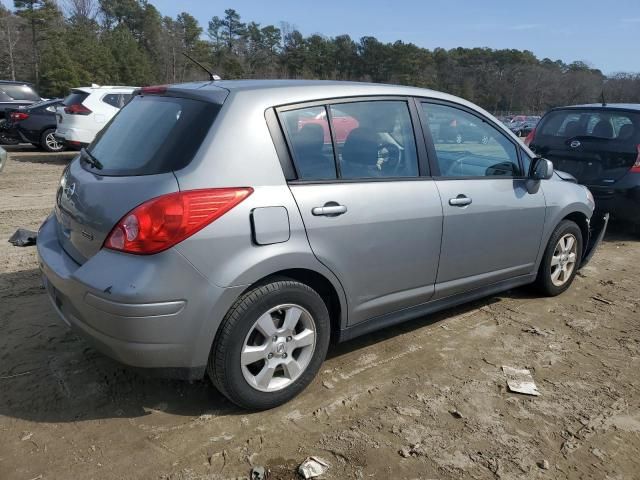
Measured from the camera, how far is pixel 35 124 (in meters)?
13.6

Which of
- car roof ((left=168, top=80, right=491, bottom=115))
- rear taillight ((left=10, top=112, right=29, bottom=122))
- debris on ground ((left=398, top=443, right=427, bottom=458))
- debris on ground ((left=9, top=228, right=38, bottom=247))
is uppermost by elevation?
car roof ((left=168, top=80, right=491, bottom=115))

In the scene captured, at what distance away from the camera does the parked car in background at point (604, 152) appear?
6312 millimetres

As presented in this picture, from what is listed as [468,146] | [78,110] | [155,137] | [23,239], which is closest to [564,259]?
[468,146]

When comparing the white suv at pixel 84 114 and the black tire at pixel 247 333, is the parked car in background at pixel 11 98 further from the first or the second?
the black tire at pixel 247 333

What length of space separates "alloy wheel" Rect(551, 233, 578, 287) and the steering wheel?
193 cm

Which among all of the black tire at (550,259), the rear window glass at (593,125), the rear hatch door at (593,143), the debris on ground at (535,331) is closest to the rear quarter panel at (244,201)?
the debris on ground at (535,331)

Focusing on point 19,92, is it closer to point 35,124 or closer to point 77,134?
point 35,124

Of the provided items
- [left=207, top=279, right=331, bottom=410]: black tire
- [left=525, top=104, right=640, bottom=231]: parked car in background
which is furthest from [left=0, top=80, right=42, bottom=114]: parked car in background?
[left=207, top=279, right=331, bottom=410]: black tire

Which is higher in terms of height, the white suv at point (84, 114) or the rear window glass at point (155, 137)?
the rear window glass at point (155, 137)

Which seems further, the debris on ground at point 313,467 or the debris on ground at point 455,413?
the debris on ground at point 455,413

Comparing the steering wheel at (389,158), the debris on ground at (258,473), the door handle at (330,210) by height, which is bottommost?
the debris on ground at (258,473)

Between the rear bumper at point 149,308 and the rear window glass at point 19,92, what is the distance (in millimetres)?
14423

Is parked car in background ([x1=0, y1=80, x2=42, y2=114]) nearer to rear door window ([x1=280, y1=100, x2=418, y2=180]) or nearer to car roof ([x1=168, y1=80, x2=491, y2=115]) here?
car roof ([x1=168, y1=80, x2=491, y2=115])

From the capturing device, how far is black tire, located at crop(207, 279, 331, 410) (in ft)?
8.66
